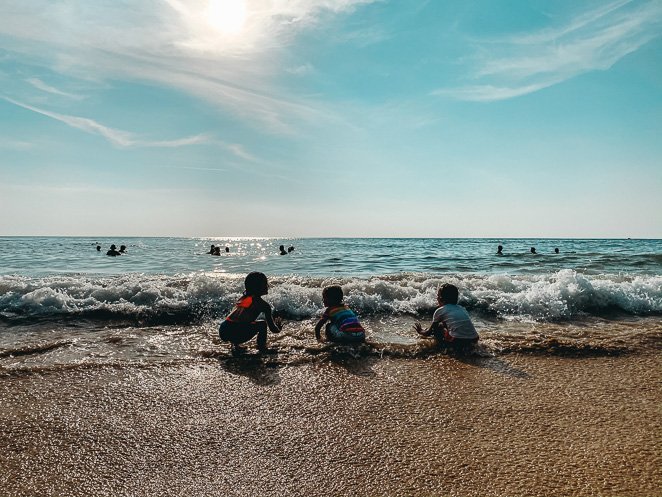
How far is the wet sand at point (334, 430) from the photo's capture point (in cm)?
237

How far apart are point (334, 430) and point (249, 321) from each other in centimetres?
267

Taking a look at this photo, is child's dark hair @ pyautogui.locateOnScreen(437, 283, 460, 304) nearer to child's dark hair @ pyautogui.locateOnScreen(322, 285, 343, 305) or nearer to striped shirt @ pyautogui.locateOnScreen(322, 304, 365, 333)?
striped shirt @ pyautogui.locateOnScreen(322, 304, 365, 333)

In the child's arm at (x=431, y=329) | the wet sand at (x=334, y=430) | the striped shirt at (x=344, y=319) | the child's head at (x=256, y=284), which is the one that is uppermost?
the child's head at (x=256, y=284)

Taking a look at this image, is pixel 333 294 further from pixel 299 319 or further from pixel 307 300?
pixel 307 300

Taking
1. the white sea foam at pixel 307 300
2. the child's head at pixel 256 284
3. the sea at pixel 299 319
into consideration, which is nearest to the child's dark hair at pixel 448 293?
the sea at pixel 299 319

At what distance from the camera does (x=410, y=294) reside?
8.76 m

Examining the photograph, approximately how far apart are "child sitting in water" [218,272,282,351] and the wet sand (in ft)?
2.73

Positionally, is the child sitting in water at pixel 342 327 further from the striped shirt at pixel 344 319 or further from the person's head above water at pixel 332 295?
the person's head above water at pixel 332 295

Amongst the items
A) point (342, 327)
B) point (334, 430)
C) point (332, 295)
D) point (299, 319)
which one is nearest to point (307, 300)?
point (299, 319)

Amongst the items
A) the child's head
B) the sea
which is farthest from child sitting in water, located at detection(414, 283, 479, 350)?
the child's head

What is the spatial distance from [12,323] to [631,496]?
27.2 feet

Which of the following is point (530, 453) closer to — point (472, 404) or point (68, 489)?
point (472, 404)

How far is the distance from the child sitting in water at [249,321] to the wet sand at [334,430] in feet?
2.73

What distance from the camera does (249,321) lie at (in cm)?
540
